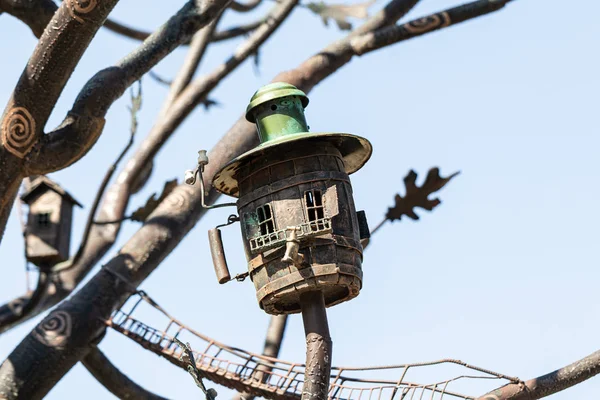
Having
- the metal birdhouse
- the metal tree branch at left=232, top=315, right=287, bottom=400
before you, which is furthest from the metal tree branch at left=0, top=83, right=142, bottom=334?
the metal birdhouse

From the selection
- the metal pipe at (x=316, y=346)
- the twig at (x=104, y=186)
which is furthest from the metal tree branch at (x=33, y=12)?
the metal pipe at (x=316, y=346)

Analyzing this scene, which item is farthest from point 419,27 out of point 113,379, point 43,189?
point 113,379

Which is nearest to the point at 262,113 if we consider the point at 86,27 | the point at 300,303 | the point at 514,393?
the point at 300,303

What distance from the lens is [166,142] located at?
28.8ft

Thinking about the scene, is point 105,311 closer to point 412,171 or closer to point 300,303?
point 412,171

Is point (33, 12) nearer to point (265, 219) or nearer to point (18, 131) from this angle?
point (18, 131)

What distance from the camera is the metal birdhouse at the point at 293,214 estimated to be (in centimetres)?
408

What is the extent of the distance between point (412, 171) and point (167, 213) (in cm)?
169

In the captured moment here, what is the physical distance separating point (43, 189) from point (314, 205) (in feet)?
14.6

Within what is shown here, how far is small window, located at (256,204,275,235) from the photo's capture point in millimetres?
4184

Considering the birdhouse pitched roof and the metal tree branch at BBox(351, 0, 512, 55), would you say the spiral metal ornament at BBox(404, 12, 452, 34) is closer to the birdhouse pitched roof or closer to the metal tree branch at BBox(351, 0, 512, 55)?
the metal tree branch at BBox(351, 0, 512, 55)

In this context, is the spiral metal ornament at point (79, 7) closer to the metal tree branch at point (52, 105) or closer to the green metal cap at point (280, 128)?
the metal tree branch at point (52, 105)

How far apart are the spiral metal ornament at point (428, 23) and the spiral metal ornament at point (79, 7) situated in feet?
9.81

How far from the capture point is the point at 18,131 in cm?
549
